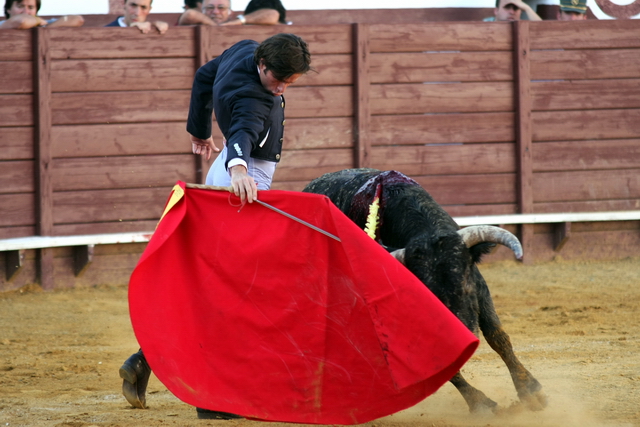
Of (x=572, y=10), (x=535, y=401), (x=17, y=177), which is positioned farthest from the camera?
(x=572, y=10)

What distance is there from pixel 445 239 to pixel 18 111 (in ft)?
13.7

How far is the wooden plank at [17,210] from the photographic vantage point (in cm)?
598

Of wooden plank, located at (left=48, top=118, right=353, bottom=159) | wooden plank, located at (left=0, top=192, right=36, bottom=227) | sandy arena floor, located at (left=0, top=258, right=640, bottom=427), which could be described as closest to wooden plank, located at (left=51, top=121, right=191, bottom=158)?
wooden plank, located at (left=48, top=118, right=353, bottom=159)

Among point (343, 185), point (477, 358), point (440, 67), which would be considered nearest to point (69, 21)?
point (440, 67)

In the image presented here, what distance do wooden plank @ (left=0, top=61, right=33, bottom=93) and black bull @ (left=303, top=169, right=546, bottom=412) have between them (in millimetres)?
3441

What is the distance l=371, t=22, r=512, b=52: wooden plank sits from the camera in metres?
6.77

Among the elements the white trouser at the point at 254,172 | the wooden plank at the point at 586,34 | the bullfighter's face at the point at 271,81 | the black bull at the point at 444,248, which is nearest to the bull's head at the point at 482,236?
the black bull at the point at 444,248

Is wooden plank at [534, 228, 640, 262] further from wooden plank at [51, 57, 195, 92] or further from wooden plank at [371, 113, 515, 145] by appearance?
wooden plank at [51, 57, 195, 92]

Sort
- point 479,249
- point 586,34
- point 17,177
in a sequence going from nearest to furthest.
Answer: point 479,249, point 17,177, point 586,34

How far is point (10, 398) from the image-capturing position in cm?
338

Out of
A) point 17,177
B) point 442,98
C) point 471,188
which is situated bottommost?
point 471,188

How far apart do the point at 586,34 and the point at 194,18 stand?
351 cm

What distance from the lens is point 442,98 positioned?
22.5 feet

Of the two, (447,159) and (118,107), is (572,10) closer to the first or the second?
(447,159)
